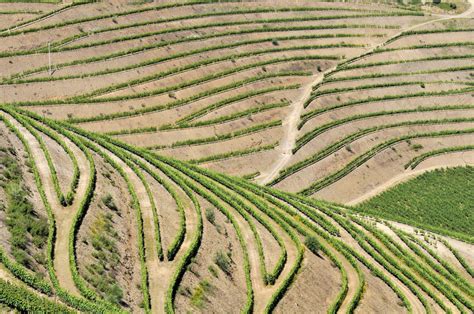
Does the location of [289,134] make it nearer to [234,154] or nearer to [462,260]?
[234,154]

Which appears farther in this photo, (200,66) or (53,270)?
(200,66)

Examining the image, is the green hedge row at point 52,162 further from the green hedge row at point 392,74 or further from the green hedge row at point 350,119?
the green hedge row at point 392,74

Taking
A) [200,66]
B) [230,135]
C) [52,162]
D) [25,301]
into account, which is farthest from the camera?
[200,66]

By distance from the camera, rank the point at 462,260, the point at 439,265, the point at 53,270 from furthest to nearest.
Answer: the point at 462,260
the point at 439,265
the point at 53,270

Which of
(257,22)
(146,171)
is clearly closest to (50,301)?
(146,171)

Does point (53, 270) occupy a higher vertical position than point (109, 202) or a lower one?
lower

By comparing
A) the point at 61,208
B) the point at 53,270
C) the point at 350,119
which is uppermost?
the point at 350,119

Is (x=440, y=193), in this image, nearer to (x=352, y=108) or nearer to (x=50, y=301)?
(x=352, y=108)

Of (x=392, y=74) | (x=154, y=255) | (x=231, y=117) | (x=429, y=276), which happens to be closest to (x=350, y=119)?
(x=392, y=74)
